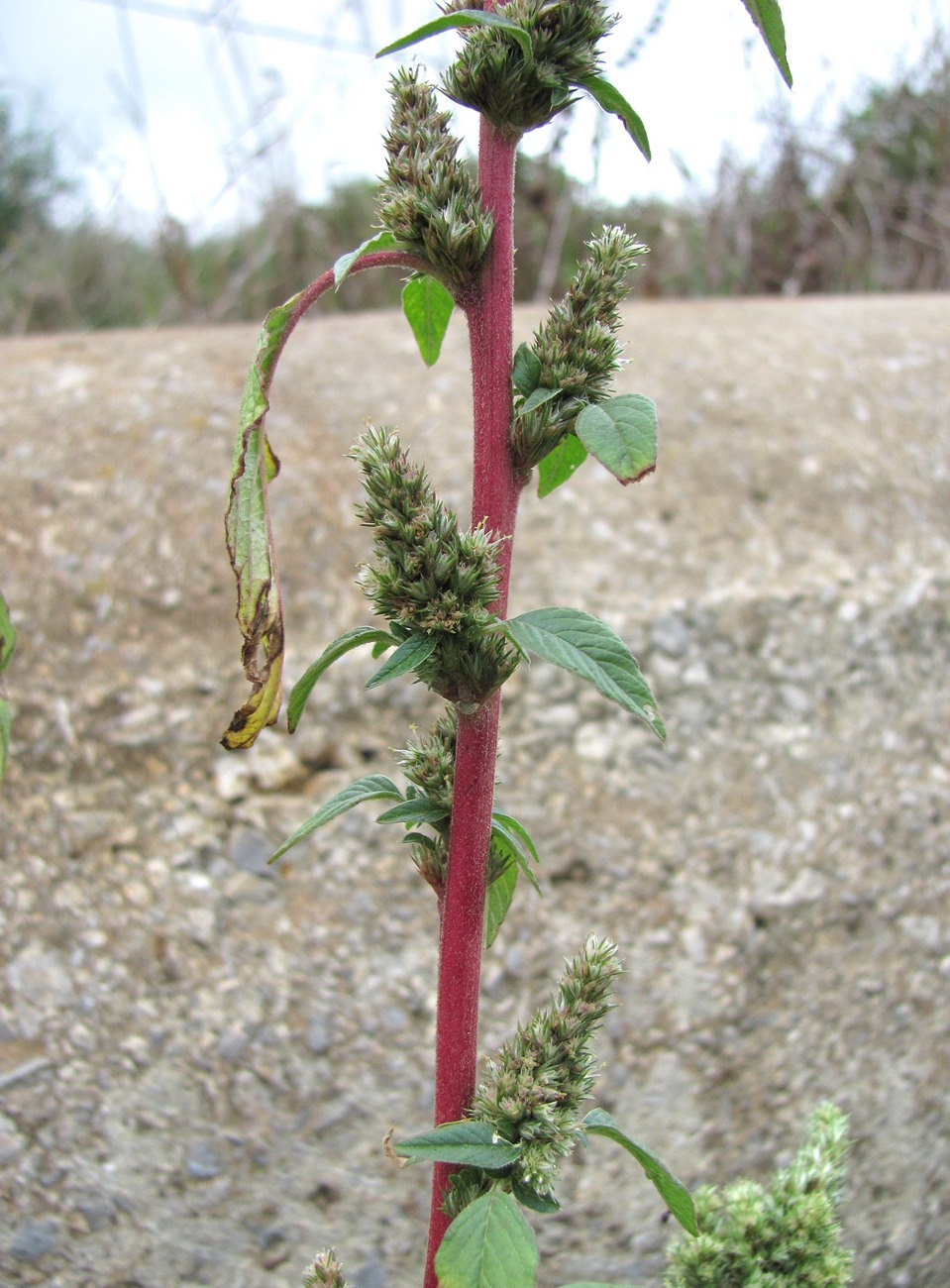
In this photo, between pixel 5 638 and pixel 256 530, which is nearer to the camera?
pixel 256 530

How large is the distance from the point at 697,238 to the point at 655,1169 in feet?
15.5

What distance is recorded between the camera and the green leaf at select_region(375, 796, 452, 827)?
83 cm

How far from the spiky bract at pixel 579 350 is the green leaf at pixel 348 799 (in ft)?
0.95

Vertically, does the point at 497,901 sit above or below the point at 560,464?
below

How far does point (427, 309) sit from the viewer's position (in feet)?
2.99

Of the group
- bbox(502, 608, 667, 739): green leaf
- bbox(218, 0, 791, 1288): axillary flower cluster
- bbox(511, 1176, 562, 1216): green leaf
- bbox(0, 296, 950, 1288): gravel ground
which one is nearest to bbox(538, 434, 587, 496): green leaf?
bbox(218, 0, 791, 1288): axillary flower cluster

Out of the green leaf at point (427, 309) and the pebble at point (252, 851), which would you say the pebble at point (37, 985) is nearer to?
the pebble at point (252, 851)

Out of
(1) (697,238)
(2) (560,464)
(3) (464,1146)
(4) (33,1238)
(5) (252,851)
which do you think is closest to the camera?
(3) (464,1146)

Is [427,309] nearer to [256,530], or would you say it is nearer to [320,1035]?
[256,530]

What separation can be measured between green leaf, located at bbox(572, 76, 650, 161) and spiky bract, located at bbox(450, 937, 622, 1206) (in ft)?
2.05

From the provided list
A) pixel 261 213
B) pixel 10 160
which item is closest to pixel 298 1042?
pixel 261 213

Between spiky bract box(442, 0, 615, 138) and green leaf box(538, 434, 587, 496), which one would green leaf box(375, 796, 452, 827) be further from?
spiky bract box(442, 0, 615, 138)

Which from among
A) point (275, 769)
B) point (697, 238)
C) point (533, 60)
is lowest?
point (275, 769)

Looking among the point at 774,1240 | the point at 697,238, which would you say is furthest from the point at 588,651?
the point at 697,238
